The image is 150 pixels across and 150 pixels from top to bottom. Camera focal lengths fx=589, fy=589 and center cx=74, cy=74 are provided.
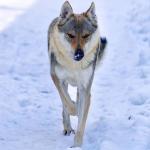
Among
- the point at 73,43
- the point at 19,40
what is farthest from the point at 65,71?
the point at 19,40

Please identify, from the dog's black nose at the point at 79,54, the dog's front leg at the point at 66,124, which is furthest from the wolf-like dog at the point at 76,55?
the dog's front leg at the point at 66,124

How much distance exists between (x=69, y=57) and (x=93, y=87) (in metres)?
1.84

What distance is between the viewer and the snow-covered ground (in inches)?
235

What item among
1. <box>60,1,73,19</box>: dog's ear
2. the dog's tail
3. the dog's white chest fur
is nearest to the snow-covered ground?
the dog's white chest fur

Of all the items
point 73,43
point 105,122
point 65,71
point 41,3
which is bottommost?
point 41,3

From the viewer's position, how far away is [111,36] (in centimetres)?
996

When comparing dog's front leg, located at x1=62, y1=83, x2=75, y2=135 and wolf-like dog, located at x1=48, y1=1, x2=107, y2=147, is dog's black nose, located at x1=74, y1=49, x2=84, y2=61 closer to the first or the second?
wolf-like dog, located at x1=48, y1=1, x2=107, y2=147

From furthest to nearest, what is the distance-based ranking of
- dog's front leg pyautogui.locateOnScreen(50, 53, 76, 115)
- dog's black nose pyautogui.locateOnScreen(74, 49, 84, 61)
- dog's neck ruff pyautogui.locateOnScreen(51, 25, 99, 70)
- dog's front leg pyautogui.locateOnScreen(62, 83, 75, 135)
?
dog's front leg pyautogui.locateOnScreen(62, 83, 75, 135)
dog's front leg pyautogui.locateOnScreen(50, 53, 76, 115)
dog's neck ruff pyautogui.locateOnScreen(51, 25, 99, 70)
dog's black nose pyautogui.locateOnScreen(74, 49, 84, 61)

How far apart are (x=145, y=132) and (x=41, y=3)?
727 cm

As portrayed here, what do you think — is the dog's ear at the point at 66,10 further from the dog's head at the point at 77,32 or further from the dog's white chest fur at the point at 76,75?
the dog's white chest fur at the point at 76,75

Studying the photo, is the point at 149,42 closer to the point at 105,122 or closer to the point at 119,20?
the point at 119,20

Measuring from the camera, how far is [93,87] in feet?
25.1

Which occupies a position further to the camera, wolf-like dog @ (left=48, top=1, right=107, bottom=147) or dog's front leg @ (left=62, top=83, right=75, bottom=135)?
dog's front leg @ (left=62, top=83, right=75, bottom=135)

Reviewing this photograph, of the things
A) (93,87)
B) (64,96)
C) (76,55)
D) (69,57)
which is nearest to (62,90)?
(64,96)
